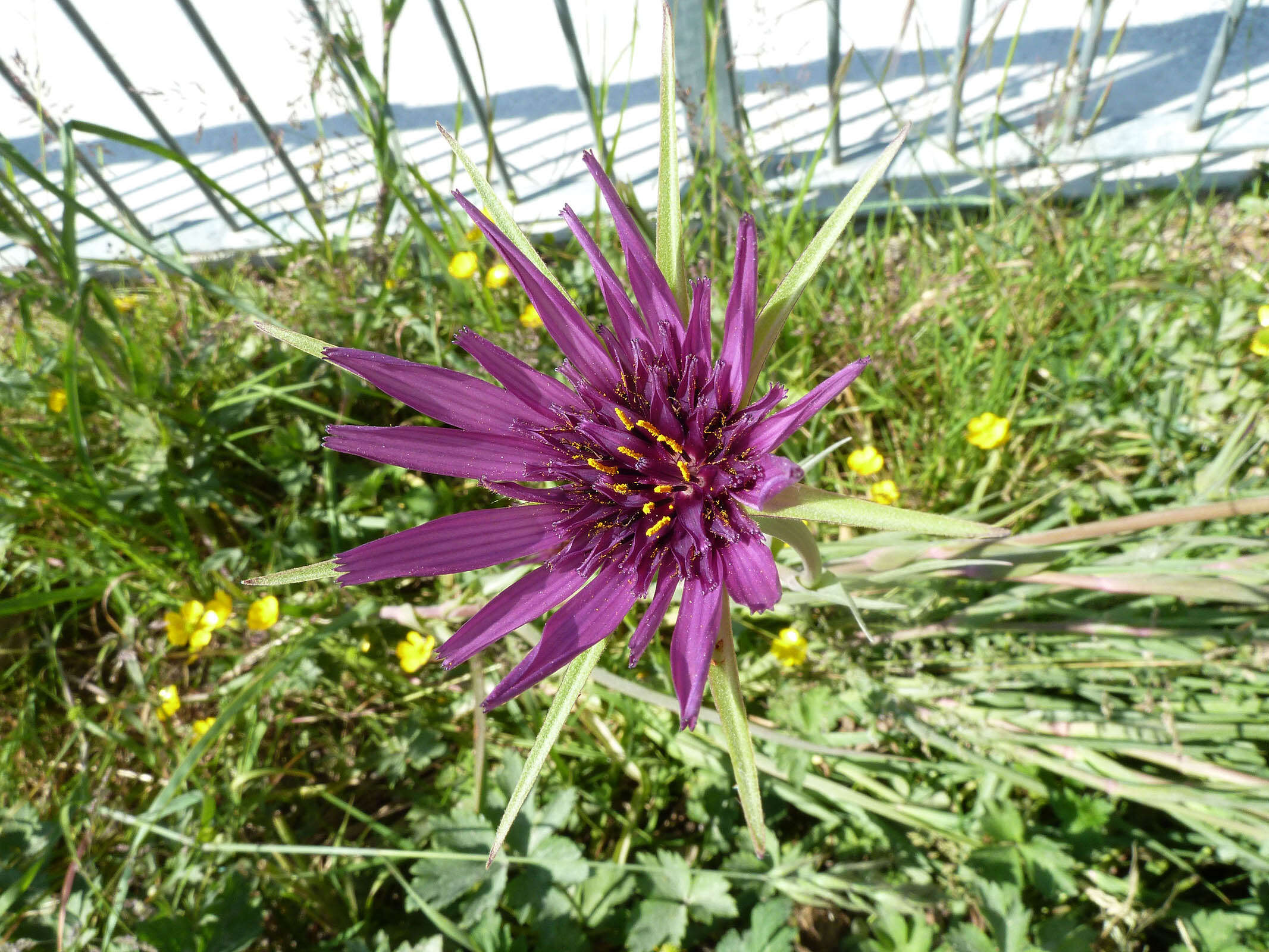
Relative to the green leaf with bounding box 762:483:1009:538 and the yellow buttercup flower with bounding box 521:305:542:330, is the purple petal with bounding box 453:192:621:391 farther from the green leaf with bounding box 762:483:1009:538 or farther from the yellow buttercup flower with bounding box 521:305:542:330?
the yellow buttercup flower with bounding box 521:305:542:330

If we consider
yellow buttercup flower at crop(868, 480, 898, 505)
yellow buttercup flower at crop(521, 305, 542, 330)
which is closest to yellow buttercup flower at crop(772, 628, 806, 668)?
yellow buttercup flower at crop(868, 480, 898, 505)

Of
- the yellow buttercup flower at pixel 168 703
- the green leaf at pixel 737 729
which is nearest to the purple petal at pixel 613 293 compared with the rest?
the green leaf at pixel 737 729

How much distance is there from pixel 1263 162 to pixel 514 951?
386cm

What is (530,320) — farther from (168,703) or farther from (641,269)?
(168,703)

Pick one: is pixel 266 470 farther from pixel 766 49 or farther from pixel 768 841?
pixel 766 49

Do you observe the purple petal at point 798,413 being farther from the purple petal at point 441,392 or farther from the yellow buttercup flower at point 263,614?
the yellow buttercup flower at point 263,614

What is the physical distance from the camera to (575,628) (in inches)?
45.9

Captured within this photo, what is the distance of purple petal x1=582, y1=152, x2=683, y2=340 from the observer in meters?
1.11

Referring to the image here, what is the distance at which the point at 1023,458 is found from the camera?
7.76ft

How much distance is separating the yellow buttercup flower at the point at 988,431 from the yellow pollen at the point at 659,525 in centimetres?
128

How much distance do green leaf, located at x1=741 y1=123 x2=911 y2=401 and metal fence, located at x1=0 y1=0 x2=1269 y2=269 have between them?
1271 mm

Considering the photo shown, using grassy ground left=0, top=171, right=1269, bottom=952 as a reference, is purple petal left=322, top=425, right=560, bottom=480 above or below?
above

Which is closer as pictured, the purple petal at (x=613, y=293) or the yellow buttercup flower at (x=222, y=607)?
the purple petal at (x=613, y=293)

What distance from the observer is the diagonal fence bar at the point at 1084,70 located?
2.62 m
